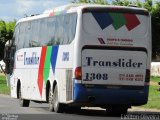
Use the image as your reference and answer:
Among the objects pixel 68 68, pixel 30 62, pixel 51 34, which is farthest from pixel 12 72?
pixel 68 68

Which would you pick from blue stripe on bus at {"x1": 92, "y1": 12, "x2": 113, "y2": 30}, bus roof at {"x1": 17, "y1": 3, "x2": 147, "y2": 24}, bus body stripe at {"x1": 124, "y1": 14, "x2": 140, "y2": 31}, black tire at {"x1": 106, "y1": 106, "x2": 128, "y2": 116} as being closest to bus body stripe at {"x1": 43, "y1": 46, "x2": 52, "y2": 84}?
bus roof at {"x1": 17, "y1": 3, "x2": 147, "y2": 24}

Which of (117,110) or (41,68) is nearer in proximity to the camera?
(117,110)

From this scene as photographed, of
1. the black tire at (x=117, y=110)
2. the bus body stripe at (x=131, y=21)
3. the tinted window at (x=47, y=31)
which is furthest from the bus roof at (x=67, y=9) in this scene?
the black tire at (x=117, y=110)

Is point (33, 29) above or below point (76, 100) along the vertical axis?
above

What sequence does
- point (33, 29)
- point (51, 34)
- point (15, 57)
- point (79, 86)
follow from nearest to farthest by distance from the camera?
point (79, 86) < point (51, 34) < point (33, 29) < point (15, 57)

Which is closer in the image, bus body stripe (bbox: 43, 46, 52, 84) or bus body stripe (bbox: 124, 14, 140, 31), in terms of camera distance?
bus body stripe (bbox: 124, 14, 140, 31)

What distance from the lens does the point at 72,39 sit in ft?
76.0

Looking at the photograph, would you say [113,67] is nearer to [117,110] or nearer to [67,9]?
[117,110]

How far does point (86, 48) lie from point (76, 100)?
65.0 inches

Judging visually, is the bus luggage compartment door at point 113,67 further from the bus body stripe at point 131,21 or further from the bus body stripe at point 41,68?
the bus body stripe at point 41,68

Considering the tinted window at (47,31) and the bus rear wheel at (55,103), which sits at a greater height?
the tinted window at (47,31)

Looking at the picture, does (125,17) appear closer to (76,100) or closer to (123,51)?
(123,51)

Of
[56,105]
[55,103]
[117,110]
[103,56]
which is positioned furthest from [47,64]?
[103,56]

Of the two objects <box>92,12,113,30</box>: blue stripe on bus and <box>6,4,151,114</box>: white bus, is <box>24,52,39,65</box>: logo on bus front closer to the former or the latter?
<box>6,4,151,114</box>: white bus
